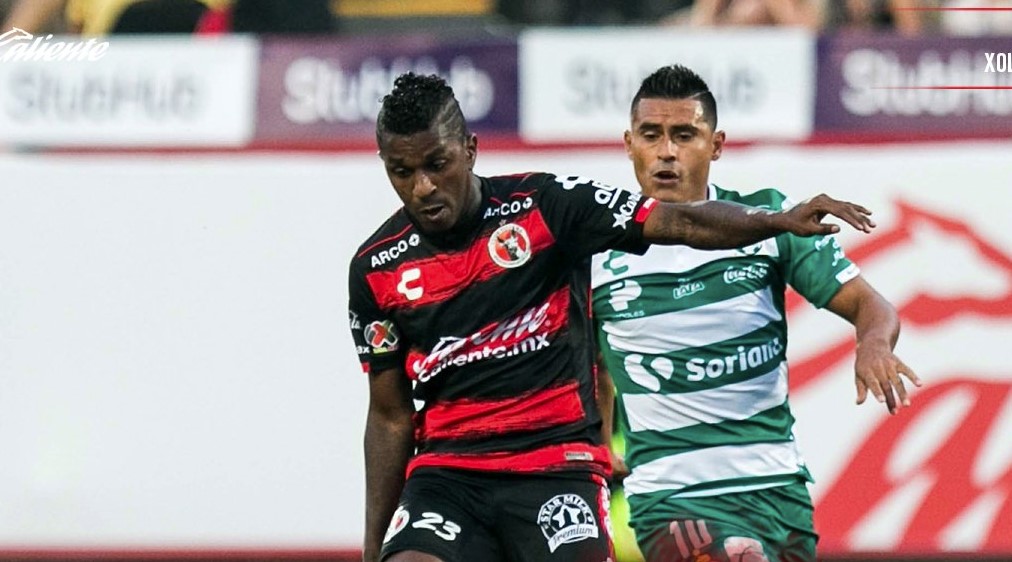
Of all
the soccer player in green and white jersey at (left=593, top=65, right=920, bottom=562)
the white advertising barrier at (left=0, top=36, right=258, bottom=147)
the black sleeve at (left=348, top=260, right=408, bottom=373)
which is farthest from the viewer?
the white advertising barrier at (left=0, top=36, right=258, bottom=147)

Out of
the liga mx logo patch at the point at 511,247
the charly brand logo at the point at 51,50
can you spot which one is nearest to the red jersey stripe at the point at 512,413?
the liga mx logo patch at the point at 511,247

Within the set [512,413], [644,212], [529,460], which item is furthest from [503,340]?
[644,212]

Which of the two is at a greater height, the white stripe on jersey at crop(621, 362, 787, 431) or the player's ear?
the player's ear

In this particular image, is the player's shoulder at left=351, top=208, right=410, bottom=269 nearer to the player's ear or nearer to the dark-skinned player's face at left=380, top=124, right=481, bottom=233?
the dark-skinned player's face at left=380, top=124, right=481, bottom=233

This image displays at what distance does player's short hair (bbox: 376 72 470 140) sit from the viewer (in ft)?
17.1

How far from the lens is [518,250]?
539 cm

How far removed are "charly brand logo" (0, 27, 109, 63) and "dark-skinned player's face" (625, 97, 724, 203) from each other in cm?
365

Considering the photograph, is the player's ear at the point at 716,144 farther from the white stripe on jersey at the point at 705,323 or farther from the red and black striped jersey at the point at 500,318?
the red and black striped jersey at the point at 500,318

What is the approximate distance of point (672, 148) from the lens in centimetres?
610

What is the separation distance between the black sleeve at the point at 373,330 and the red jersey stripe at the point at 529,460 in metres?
0.31

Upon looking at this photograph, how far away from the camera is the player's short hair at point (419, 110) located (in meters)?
5.20

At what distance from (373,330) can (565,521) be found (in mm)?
800

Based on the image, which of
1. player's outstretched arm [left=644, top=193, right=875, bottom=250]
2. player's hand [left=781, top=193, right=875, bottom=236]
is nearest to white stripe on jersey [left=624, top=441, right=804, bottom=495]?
player's outstretched arm [left=644, top=193, right=875, bottom=250]

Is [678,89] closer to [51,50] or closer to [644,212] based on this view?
[644,212]
